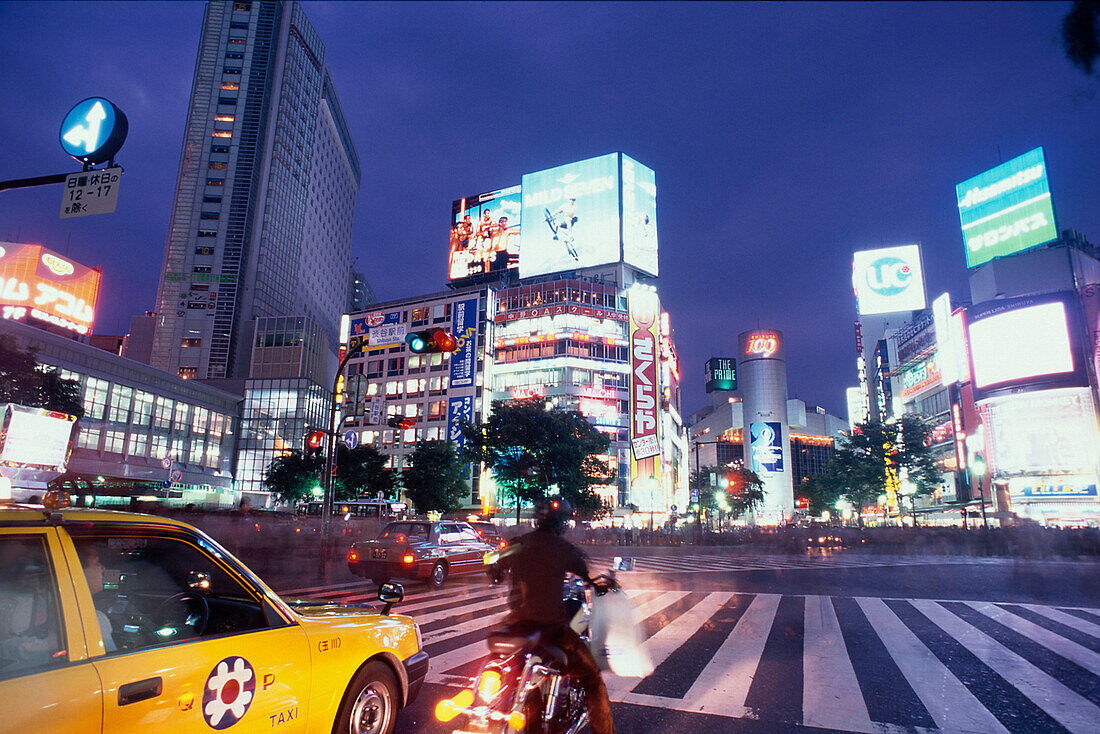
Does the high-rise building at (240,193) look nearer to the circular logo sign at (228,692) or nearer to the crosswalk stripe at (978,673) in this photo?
the crosswalk stripe at (978,673)

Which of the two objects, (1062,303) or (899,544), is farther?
(1062,303)

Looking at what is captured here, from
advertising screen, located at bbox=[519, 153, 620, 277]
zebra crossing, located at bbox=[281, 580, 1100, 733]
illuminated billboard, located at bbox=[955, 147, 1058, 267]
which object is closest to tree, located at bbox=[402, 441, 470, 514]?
advertising screen, located at bbox=[519, 153, 620, 277]

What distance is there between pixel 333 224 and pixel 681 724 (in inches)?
5100

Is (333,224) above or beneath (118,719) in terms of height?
above

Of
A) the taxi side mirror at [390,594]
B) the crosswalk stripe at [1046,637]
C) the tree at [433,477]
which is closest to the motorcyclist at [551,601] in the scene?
the taxi side mirror at [390,594]

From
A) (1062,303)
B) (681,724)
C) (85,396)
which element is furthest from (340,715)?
(1062,303)

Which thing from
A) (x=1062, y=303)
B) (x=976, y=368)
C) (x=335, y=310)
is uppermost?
(x=335, y=310)

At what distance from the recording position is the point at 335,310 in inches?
5015

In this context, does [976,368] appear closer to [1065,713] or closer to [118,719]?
[1065,713]

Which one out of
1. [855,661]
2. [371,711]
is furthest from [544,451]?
[371,711]

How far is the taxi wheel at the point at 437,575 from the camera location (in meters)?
14.1

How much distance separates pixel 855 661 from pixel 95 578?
7576mm

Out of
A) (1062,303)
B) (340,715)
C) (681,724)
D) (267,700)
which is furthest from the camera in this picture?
(1062,303)

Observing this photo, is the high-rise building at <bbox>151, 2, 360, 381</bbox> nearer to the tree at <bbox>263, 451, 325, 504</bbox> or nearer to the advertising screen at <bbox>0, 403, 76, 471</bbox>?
the tree at <bbox>263, 451, 325, 504</bbox>
